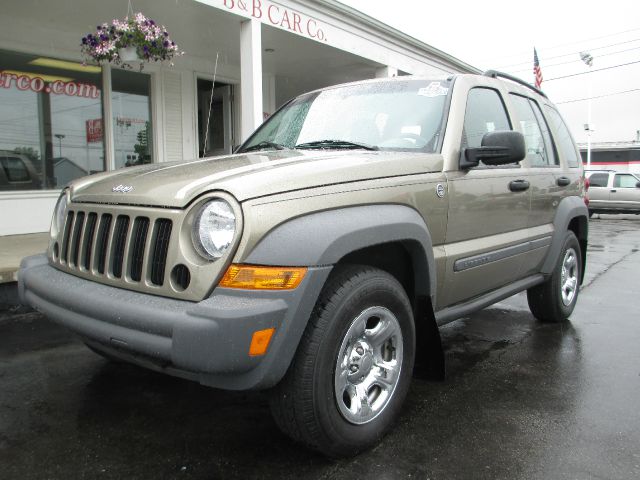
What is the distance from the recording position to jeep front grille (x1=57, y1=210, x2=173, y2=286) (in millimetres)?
2238

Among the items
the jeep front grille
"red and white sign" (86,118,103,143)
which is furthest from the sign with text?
the jeep front grille

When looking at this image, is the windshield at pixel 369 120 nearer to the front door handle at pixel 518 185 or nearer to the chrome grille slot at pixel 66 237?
the front door handle at pixel 518 185

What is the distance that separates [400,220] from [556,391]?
1.64 metres

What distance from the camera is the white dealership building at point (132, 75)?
25.3ft

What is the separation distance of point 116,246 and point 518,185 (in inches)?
101

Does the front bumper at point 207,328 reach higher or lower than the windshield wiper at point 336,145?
lower

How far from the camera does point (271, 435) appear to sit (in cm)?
268

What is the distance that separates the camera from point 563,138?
4711 mm

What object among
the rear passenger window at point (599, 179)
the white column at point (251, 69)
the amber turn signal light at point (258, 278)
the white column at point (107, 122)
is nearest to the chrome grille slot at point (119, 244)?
Answer: the amber turn signal light at point (258, 278)

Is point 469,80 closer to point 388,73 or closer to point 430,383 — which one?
point 430,383

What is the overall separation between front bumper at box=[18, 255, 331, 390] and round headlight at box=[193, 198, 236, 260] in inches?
7.0

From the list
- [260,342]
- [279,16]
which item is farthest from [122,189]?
[279,16]

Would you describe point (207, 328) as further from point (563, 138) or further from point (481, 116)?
point (563, 138)

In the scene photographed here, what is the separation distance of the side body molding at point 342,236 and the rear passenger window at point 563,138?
2415mm
